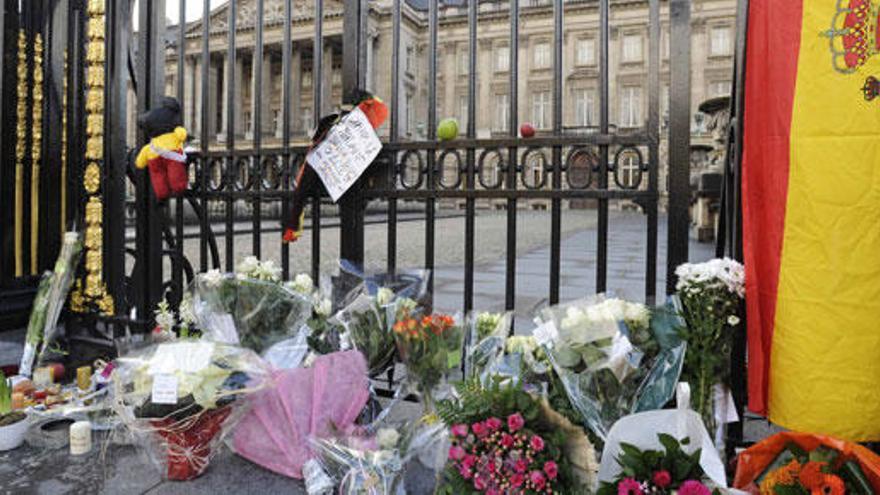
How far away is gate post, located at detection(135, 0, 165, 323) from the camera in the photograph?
129 inches

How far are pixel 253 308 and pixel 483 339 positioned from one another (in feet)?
2.99

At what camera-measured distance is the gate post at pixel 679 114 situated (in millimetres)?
2217

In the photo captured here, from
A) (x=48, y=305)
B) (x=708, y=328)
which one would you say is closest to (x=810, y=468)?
(x=708, y=328)

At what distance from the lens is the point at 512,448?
1513 mm

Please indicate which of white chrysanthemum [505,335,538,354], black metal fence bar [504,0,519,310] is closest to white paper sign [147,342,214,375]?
white chrysanthemum [505,335,538,354]

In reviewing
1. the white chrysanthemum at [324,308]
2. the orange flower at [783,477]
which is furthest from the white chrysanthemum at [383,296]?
the orange flower at [783,477]

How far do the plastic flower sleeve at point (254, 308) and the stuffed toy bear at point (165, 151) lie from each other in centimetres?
92

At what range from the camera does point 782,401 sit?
1.85 m

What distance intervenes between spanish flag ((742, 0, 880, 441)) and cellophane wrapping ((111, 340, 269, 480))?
1.52 metres

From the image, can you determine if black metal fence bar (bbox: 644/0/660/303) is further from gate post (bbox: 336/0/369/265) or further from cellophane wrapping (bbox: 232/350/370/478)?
gate post (bbox: 336/0/369/265)

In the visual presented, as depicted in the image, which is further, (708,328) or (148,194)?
(148,194)

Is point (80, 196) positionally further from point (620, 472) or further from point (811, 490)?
point (811, 490)

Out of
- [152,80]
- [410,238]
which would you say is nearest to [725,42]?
[410,238]

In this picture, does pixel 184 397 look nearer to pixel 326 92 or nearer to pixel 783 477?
pixel 783 477
